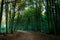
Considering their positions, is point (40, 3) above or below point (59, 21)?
above

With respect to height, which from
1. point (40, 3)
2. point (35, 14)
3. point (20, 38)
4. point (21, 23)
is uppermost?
point (40, 3)

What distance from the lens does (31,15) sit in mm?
13297

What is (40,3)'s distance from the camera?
12.5 meters

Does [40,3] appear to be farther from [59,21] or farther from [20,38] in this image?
[20,38]

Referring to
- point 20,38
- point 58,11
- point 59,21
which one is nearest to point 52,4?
point 58,11

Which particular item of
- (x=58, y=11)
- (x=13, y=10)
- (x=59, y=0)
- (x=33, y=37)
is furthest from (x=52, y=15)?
(x=13, y=10)

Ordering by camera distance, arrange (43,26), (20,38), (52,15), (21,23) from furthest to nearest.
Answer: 1. (21,23)
2. (43,26)
3. (52,15)
4. (20,38)

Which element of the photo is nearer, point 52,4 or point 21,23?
point 52,4

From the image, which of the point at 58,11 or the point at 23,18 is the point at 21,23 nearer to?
the point at 23,18

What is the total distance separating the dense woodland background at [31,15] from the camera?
36.7 feet

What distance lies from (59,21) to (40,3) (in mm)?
2383

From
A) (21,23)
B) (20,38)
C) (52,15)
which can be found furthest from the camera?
(21,23)

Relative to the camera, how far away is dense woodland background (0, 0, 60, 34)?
1117 centimetres

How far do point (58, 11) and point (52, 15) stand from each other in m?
0.73
